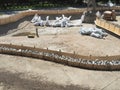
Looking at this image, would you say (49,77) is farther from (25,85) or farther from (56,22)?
(56,22)

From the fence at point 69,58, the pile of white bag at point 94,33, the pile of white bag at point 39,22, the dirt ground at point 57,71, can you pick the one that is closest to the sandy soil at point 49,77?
the dirt ground at point 57,71

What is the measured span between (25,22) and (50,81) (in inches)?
678

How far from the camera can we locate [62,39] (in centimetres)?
2659

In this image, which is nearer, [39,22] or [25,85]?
[25,85]

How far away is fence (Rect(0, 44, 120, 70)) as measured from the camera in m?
19.7

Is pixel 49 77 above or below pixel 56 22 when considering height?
below

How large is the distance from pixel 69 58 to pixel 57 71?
1.74 metres

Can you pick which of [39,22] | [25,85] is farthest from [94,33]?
[25,85]

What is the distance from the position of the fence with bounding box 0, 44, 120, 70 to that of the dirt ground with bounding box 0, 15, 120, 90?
430 mm

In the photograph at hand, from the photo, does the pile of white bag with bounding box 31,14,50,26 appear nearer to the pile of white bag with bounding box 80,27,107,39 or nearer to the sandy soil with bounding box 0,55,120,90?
the pile of white bag with bounding box 80,27,107,39

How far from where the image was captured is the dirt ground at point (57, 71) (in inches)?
686

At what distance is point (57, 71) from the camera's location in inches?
765

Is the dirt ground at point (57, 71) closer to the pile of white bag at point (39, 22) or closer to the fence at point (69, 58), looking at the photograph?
the fence at point (69, 58)

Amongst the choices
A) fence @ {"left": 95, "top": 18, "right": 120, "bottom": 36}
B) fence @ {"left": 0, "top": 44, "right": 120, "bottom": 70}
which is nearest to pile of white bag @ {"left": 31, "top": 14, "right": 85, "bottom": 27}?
fence @ {"left": 95, "top": 18, "right": 120, "bottom": 36}
